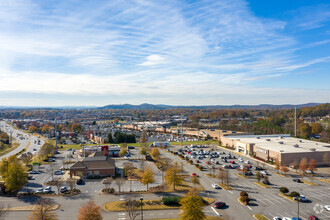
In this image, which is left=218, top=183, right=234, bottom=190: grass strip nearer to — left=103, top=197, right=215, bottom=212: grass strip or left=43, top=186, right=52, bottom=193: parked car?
left=103, top=197, right=215, bottom=212: grass strip

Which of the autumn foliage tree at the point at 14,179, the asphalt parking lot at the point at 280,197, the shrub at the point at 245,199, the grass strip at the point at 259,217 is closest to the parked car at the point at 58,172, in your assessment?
the autumn foliage tree at the point at 14,179

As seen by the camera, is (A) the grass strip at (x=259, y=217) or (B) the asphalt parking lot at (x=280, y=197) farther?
(B) the asphalt parking lot at (x=280, y=197)

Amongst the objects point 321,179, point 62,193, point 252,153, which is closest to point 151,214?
point 62,193

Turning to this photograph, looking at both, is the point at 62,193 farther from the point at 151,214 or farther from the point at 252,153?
the point at 252,153

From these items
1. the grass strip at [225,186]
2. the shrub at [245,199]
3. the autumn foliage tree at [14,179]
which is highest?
the autumn foliage tree at [14,179]

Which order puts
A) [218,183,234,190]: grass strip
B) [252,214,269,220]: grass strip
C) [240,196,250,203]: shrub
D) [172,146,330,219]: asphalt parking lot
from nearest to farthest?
[252,214,269,220]: grass strip → [172,146,330,219]: asphalt parking lot → [240,196,250,203]: shrub → [218,183,234,190]: grass strip

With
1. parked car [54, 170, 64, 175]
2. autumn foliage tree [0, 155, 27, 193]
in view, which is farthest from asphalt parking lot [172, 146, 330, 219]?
autumn foliage tree [0, 155, 27, 193]

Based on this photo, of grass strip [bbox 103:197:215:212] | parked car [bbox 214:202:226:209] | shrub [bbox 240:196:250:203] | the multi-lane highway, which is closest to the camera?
grass strip [bbox 103:197:215:212]

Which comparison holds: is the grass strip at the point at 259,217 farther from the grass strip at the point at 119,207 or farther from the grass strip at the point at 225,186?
the grass strip at the point at 225,186

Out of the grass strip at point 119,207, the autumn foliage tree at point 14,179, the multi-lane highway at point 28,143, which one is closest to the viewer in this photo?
the grass strip at point 119,207

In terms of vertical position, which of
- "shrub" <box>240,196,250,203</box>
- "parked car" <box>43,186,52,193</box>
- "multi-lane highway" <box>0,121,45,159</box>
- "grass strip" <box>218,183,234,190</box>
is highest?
"shrub" <box>240,196,250,203</box>

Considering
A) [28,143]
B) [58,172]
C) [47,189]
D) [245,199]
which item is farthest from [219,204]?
[28,143]
